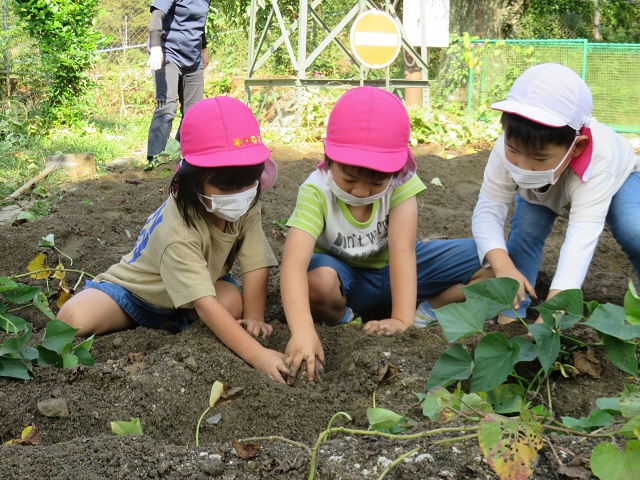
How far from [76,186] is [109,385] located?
331cm

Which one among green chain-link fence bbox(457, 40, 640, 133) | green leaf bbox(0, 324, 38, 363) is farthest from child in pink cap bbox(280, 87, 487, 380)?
green chain-link fence bbox(457, 40, 640, 133)

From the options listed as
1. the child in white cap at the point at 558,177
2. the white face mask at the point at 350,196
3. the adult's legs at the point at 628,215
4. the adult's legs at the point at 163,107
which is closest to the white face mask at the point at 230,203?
the white face mask at the point at 350,196

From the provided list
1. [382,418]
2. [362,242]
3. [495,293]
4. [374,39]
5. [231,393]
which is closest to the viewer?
[382,418]

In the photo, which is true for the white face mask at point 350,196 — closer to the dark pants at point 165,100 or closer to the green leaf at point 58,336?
the green leaf at point 58,336

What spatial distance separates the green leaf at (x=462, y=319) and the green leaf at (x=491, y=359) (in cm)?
4

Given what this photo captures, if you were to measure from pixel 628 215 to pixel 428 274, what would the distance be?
802 millimetres

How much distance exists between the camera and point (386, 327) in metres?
2.48

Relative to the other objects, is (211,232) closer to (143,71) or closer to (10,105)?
(10,105)

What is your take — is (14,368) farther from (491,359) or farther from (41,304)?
(491,359)

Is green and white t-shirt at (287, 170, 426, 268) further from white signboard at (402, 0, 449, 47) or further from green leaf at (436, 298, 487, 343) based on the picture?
white signboard at (402, 0, 449, 47)

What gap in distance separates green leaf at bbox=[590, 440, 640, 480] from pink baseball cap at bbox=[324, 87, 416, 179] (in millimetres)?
1284

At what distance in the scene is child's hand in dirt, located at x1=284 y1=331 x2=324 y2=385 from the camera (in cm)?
222

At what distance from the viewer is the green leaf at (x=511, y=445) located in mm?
1305

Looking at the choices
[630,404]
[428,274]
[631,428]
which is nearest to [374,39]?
[428,274]
